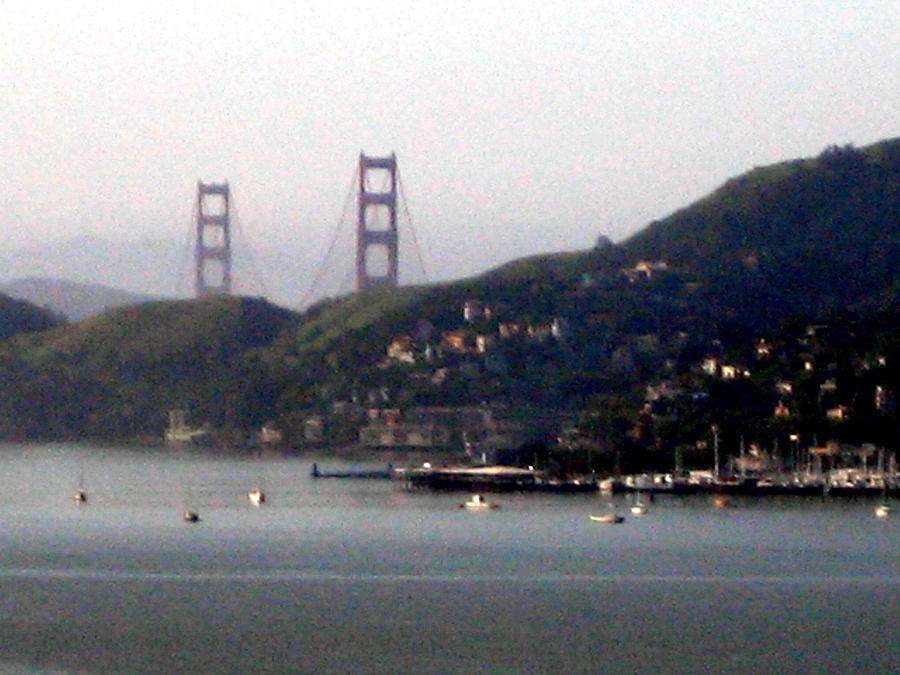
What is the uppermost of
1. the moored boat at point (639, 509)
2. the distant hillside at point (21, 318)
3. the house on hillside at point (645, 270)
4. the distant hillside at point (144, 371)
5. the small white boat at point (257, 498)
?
the distant hillside at point (21, 318)

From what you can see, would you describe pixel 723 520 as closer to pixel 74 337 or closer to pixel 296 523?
pixel 296 523

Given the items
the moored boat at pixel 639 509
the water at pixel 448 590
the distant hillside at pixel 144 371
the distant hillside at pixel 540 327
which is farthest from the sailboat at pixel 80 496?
the distant hillside at pixel 144 371

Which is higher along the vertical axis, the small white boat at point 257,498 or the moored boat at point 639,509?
the small white boat at point 257,498

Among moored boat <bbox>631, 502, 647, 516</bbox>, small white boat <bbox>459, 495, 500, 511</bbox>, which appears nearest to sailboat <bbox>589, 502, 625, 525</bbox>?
moored boat <bbox>631, 502, 647, 516</bbox>

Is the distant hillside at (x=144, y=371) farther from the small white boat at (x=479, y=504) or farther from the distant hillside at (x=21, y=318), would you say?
the small white boat at (x=479, y=504)

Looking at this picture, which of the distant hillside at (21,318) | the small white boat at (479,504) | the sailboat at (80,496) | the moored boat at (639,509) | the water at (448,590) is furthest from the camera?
the distant hillside at (21,318)

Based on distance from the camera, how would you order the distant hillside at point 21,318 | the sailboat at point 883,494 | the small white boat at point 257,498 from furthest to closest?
the distant hillside at point 21,318 < the small white boat at point 257,498 < the sailboat at point 883,494

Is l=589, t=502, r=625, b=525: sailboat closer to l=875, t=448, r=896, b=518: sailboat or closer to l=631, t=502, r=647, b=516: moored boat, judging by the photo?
l=631, t=502, r=647, b=516: moored boat
